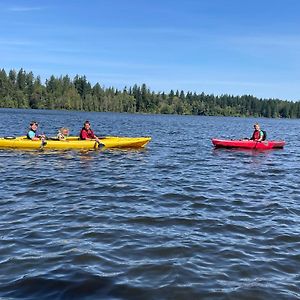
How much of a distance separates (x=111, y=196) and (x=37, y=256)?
4.88 metres

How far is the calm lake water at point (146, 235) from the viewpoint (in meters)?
6.28

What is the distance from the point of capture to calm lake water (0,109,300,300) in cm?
628

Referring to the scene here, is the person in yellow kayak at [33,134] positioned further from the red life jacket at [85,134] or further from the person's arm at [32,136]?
the red life jacket at [85,134]

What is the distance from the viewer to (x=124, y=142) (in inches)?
963

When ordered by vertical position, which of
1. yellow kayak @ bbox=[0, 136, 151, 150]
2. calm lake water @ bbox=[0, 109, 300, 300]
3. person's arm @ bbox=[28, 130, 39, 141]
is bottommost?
calm lake water @ bbox=[0, 109, 300, 300]

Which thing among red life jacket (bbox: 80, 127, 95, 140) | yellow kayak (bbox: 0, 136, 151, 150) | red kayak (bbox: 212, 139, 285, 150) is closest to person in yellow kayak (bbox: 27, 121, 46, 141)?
yellow kayak (bbox: 0, 136, 151, 150)

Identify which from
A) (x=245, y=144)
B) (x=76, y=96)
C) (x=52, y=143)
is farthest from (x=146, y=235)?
(x=76, y=96)

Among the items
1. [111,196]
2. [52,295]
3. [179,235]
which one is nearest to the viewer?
[52,295]

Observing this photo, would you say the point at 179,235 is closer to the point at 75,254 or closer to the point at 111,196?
the point at 75,254

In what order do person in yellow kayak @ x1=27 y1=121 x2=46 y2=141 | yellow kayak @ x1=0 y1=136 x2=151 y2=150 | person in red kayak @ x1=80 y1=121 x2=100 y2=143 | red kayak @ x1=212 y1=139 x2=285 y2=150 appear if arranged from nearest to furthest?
yellow kayak @ x1=0 y1=136 x2=151 y2=150, person in yellow kayak @ x1=27 y1=121 x2=46 y2=141, person in red kayak @ x1=80 y1=121 x2=100 y2=143, red kayak @ x1=212 y1=139 x2=285 y2=150

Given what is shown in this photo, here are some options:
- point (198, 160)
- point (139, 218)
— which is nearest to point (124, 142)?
point (198, 160)

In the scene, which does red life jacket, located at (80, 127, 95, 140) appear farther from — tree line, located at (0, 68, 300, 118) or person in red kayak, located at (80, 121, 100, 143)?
tree line, located at (0, 68, 300, 118)

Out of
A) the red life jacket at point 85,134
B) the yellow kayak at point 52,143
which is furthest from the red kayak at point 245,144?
the red life jacket at point 85,134

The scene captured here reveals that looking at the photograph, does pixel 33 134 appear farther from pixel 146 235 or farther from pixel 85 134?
→ pixel 146 235
